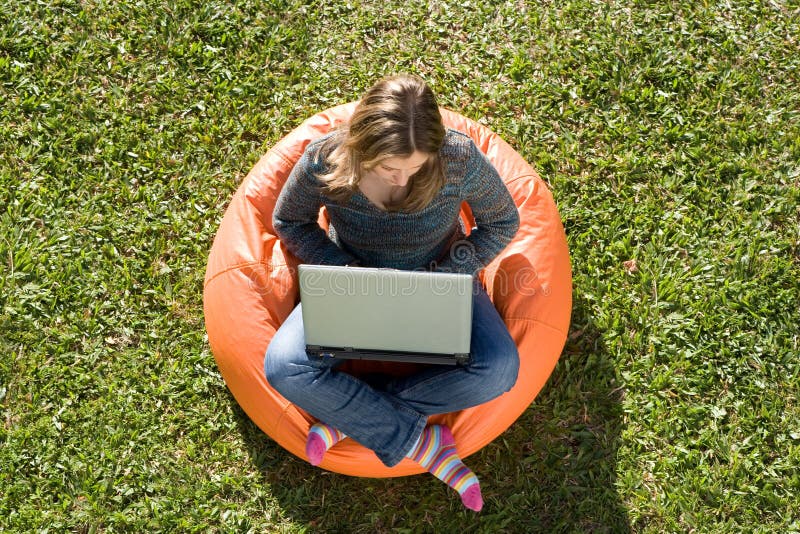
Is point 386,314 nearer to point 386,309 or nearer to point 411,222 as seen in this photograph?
point 386,309

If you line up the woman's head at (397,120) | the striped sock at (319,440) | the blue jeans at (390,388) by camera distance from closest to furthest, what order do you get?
the woman's head at (397,120)
the blue jeans at (390,388)
the striped sock at (319,440)

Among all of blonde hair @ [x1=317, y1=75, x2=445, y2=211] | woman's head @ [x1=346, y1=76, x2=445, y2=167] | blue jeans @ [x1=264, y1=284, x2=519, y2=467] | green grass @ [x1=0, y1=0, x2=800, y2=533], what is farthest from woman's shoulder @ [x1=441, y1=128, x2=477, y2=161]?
green grass @ [x1=0, y1=0, x2=800, y2=533]

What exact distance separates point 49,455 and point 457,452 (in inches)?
68.2

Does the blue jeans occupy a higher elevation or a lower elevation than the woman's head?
lower

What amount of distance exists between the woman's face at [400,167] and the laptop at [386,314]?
31 centimetres

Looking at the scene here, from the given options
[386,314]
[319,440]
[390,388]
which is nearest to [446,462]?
[390,388]

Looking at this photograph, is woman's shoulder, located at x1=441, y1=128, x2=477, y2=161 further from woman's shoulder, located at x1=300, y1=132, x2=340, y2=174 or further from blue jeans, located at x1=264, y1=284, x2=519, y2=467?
blue jeans, located at x1=264, y1=284, x2=519, y2=467

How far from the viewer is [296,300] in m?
3.28

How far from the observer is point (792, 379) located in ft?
11.6

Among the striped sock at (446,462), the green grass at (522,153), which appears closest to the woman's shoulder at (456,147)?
the striped sock at (446,462)

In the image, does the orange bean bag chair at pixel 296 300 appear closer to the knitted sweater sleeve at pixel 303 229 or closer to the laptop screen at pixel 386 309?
the knitted sweater sleeve at pixel 303 229

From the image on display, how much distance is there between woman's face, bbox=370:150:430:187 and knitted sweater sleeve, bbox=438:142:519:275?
0.32 metres

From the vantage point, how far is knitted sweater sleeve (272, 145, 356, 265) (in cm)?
290

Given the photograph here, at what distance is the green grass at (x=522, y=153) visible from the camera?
3361 mm
